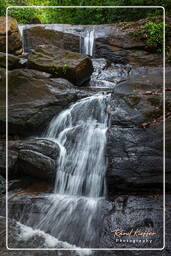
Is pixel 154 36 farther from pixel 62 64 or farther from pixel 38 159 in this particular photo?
pixel 38 159

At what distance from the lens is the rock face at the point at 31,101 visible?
661 centimetres

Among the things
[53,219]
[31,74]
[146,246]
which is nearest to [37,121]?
[31,74]

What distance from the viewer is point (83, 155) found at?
18.4 ft

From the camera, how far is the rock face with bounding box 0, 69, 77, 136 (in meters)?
6.61

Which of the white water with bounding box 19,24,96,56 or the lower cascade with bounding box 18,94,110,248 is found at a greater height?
the white water with bounding box 19,24,96,56

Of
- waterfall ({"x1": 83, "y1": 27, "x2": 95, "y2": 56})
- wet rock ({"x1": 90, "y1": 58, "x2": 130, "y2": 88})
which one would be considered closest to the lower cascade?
wet rock ({"x1": 90, "y1": 58, "x2": 130, "y2": 88})

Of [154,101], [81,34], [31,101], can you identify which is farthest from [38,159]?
[81,34]

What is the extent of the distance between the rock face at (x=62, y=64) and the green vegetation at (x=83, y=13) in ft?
14.1

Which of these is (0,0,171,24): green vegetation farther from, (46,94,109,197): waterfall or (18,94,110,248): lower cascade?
(18,94,110,248): lower cascade

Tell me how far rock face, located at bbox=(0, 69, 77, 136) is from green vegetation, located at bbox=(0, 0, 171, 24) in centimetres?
620

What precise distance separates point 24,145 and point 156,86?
3.06 metres

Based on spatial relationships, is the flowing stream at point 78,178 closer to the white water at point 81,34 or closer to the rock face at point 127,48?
the rock face at point 127,48

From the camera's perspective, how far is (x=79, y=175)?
5.39m

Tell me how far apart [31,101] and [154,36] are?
6082 mm
